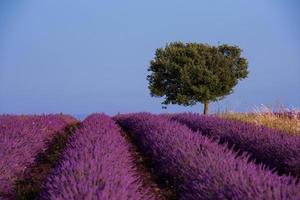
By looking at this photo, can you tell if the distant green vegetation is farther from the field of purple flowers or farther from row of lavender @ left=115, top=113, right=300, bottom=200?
row of lavender @ left=115, top=113, right=300, bottom=200

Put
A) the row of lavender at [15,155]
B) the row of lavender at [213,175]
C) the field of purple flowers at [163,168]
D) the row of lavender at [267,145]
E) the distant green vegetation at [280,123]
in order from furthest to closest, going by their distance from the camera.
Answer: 1. the distant green vegetation at [280,123]
2. the row of lavender at [267,145]
3. the row of lavender at [15,155]
4. the field of purple flowers at [163,168]
5. the row of lavender at [213,175]

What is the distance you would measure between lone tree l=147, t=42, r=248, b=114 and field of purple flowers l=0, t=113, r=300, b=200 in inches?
877

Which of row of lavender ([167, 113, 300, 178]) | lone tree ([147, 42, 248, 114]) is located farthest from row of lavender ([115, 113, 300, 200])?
lone tree ([147, 42, 248, 114])

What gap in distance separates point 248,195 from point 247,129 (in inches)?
337

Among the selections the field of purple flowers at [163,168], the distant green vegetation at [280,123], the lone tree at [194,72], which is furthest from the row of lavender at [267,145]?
the lone tree at [194,72]

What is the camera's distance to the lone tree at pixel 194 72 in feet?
126

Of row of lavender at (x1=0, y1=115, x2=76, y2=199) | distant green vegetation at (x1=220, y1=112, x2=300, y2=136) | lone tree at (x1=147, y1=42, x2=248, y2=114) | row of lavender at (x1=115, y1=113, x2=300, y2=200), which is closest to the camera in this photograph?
row of lavender at (x1=115, y1=113, x2=300, y2=200)

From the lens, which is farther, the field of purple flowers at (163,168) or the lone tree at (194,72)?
the lone tree at (194,72)

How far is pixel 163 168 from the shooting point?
1005cm

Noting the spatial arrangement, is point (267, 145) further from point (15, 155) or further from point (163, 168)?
point (15, 155)

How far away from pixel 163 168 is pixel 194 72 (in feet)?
93.0

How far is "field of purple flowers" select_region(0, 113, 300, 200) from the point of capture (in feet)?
17.9

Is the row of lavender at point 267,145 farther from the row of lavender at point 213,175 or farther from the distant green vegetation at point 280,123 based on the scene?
the distant green vegetation at point 280,123

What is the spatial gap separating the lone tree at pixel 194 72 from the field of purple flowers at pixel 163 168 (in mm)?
22264
